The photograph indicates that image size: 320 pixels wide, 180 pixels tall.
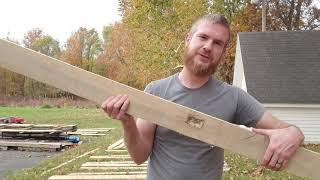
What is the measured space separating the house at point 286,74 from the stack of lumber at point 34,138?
8.52 metres

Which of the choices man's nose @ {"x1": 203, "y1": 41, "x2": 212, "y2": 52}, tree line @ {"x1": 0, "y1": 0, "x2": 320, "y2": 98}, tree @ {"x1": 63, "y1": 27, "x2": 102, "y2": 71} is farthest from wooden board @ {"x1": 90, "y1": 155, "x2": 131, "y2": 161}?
tree @ {"x1": 63, "y1": 27, "x2": 102, "y2": 71}

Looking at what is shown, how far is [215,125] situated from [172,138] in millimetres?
523

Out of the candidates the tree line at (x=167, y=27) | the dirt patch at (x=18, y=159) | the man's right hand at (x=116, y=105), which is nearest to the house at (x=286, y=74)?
the tree line at (x=167, y=27)

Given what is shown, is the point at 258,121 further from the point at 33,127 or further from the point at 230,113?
the point at 33,127

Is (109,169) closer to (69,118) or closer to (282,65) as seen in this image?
(282,65)

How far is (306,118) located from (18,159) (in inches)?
473

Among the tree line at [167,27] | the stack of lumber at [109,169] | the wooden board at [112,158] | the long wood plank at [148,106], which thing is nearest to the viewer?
the long wood plank at [148,106]

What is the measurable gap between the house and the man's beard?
18.5 meters

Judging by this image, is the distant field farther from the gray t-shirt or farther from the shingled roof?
the gray t-shirt

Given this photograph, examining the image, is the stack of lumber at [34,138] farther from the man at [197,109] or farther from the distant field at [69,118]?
the man at [197,109]

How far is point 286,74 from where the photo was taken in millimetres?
21781

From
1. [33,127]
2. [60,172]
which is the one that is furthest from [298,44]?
[60,172]

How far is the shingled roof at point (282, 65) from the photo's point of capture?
20688 mm

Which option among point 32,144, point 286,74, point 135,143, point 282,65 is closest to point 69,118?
point 32,144
